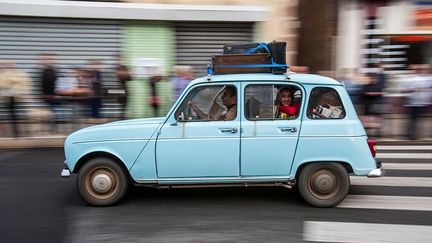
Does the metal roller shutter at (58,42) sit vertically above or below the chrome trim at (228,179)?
above

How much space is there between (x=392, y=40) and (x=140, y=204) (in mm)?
11354

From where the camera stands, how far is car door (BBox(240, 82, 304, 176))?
5746 mm

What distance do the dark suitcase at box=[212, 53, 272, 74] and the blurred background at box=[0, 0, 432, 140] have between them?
4945 mm

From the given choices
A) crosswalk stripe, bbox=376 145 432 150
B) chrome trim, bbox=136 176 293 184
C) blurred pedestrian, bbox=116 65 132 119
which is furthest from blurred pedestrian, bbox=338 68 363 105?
chrome trim, bbox=136 176 293 184

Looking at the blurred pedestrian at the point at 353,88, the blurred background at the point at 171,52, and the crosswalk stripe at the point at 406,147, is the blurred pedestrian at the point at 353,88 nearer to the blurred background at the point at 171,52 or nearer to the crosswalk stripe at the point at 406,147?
the blurred background at the point at 171,52

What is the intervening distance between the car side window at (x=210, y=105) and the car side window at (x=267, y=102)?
0.59 ft

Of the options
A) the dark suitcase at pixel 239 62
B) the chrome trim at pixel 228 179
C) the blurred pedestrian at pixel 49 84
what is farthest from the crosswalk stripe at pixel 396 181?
the blurred pedestrian at pixel 49 84

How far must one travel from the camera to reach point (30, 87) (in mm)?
12812

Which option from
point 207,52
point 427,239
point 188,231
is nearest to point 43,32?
point 207,52

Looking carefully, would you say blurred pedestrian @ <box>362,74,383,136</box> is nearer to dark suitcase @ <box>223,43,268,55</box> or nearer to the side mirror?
dark suitcase @ <box>223,43,268,55</box>

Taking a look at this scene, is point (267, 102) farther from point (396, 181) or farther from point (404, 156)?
point (404, 156)

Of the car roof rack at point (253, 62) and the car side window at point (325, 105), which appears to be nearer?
the car side window at point (325, 105)

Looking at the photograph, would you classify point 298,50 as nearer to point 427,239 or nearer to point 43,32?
point 43,32

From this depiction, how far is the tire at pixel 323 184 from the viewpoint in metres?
5.84
